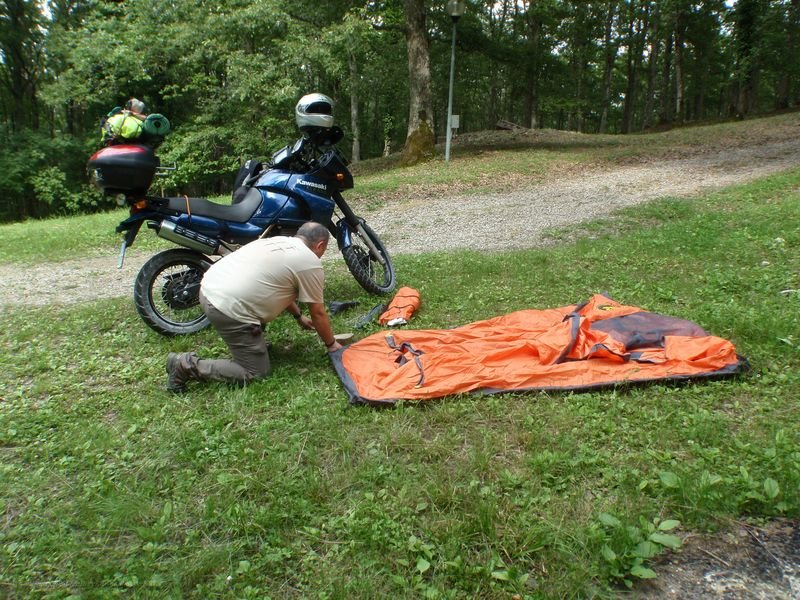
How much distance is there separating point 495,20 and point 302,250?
36984 mm

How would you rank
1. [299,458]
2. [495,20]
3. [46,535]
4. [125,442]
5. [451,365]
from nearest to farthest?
[46,535], [299,458], [125,442], [451,365], [495,20]

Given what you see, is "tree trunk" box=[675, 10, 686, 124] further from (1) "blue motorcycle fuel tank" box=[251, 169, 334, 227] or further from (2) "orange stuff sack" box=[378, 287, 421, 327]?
(1) "blue motorcycle fuel tank" box=[251, 169, 334, 227]

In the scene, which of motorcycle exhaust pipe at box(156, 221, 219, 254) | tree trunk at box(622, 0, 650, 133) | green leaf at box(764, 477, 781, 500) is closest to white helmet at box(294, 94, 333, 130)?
motorcycle exhaust pipe at box(156, 221, 219, 254)

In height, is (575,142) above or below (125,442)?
above

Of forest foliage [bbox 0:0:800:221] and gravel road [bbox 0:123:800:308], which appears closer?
gravel road [bbox 0:123:800:308]

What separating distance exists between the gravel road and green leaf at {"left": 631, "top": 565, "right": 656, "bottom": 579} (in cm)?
525

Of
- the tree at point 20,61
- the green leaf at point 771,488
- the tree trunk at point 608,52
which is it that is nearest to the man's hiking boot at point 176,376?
the green leaf at point 771,488

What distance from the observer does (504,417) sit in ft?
9.68

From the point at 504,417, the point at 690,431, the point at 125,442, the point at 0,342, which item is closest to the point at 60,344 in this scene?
the point at 0,342

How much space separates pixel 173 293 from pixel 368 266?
177 cm

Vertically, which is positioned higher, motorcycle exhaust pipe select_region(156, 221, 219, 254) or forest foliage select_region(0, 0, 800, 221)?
forest foliage select_region(0, 0, 800, 221)

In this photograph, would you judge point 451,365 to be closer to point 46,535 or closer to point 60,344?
point 46,535

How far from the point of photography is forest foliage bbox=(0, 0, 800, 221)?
1373 centimetres

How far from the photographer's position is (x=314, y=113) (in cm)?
456
